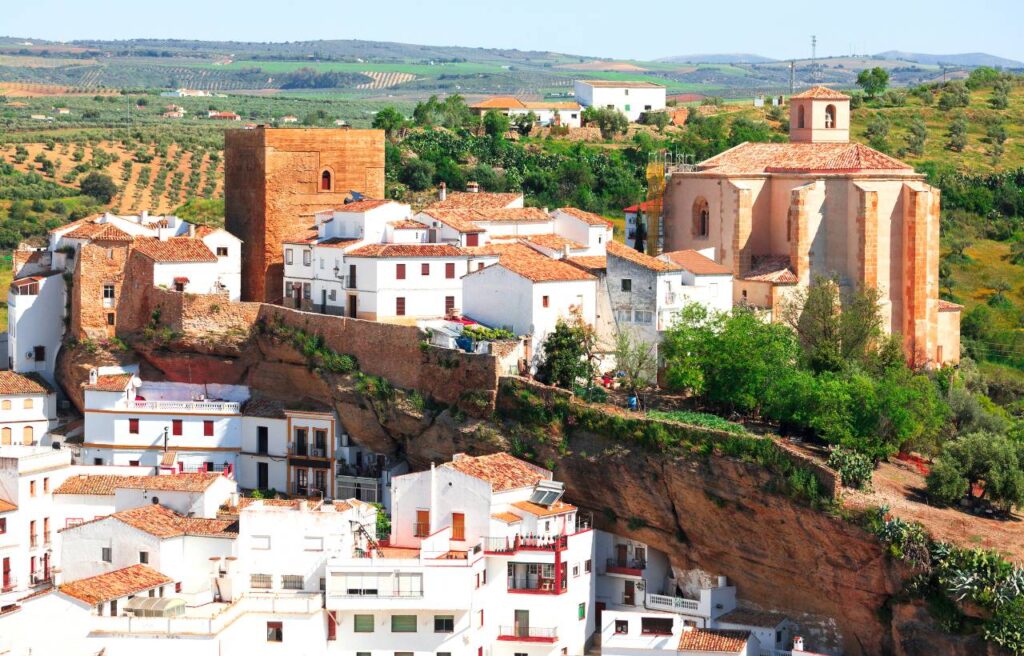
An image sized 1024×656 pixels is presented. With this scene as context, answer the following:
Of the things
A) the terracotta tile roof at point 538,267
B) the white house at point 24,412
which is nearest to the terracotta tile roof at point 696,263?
the terracotta tile roof at point 538,267

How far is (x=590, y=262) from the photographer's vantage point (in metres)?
48.5

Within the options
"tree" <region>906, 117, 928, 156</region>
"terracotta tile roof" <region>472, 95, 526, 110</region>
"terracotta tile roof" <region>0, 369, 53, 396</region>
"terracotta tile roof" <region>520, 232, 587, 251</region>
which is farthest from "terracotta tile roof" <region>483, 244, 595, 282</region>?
"terracotta tile roof" <region>472, 95, 526, 110</region>

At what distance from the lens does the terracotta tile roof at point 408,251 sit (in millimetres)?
47625

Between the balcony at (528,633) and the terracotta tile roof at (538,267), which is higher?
the terracotta tile roof at (538,267)

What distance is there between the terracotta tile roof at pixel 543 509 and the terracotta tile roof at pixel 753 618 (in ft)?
13.1

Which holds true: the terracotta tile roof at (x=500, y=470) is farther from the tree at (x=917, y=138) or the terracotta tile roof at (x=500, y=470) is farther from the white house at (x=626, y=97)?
the white house at (x=626, y=97)

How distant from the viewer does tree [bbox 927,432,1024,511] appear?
3997 cm

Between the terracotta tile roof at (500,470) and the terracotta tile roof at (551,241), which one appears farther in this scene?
the terracotta tile roof at (551,241)

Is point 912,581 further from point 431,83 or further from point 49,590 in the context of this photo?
point 431,83

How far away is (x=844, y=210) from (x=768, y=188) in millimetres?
2487

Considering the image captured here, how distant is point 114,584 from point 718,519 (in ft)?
41.2

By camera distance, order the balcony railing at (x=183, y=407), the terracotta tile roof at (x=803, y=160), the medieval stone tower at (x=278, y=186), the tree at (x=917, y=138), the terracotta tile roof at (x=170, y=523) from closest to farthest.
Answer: the terracotta tile roof at (x=170, y=523) → the balcony railing at (x=183, y=407) → the terracotta tile roof at (x=803, y=160) → the medieval stone tower at (x=278, y=186) → the tree at (x=917, y=138)

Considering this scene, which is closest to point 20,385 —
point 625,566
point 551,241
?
point 551,241

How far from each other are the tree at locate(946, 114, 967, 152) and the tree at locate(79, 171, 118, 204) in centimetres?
3671
